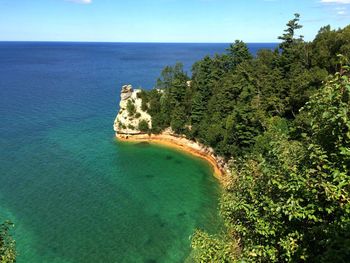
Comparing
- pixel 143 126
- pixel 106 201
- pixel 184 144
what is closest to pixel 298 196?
pixel 106 201

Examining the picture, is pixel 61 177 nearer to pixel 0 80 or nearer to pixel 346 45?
pixel 346 45

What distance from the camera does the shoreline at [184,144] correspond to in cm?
5677

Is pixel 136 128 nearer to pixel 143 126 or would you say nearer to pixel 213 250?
pixel 143 126

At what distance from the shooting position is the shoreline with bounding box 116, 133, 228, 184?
56769 mm

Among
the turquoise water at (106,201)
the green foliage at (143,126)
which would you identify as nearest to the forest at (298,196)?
the turquoise water at (106,201)

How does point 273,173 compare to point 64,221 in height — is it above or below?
above

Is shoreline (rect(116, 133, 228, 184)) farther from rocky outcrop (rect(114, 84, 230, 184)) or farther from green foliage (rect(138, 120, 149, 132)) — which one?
green foliage (rect(138, 120, 149, 132))

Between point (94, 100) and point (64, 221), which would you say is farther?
point (94, 100)

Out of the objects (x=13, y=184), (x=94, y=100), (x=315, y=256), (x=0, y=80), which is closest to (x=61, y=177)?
(x=13, y=184)

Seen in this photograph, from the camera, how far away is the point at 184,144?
219ft

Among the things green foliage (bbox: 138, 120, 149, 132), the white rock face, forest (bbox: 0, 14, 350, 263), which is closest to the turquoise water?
green foliage (bbox: 138, 120, 149, 132)

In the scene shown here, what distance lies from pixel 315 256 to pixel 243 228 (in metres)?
3.57

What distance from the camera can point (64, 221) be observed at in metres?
40.4

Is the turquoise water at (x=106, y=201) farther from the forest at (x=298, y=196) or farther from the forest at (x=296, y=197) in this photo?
the forest at (x=298, y=196)
